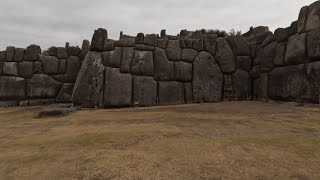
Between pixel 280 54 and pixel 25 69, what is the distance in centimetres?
896

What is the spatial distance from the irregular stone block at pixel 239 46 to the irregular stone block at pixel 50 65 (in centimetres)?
643

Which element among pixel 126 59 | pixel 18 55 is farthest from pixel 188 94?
pixel 18 55

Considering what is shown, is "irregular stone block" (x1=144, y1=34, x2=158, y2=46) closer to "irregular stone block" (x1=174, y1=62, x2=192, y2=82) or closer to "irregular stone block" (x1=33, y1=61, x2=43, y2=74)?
"irregular stone block" (x1=174, y1=62, x2=192, y2=82)

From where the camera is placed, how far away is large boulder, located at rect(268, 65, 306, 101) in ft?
27.5

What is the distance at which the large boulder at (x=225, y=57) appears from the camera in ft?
35.1

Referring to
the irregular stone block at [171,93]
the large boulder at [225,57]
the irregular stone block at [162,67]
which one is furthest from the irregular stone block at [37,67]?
the large boulder at [225,57]

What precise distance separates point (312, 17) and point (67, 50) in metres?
8.36

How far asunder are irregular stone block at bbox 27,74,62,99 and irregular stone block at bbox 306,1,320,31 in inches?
336

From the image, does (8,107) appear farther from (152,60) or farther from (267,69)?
(267,69)

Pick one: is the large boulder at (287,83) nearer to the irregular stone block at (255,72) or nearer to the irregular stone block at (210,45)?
the irregular stone block at (255,72)

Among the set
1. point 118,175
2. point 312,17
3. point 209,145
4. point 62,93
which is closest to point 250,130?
point 209,145

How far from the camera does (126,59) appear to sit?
9906 millimetres

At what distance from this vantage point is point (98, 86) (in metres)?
9.62

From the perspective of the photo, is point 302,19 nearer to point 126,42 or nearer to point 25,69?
point 126,42
